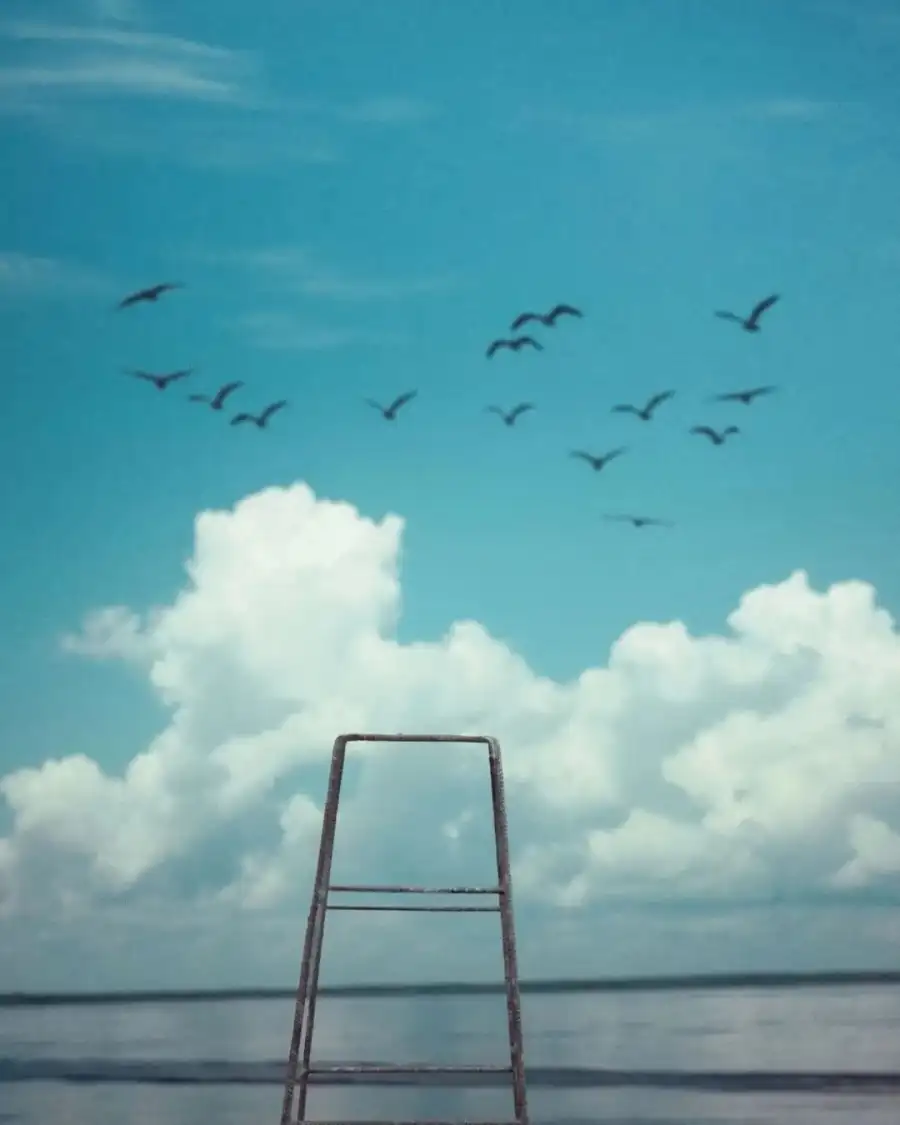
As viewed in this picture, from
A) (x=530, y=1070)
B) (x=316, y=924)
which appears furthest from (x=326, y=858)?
(x=530, y=1070)

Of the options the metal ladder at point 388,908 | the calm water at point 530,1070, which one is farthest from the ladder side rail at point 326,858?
the calm water at point 530,1070

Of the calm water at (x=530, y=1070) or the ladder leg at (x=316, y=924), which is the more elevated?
the calm water at (x=530, y=1070)

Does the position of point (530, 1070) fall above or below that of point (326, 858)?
above

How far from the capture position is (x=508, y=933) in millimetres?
2980

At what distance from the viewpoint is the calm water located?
33.0 ft

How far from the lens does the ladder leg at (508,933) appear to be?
9.61ft

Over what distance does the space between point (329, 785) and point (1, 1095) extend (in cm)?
984

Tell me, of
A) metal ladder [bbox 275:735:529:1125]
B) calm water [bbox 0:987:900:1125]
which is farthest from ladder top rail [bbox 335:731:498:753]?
calm water [bbox 0:987:900:1125]

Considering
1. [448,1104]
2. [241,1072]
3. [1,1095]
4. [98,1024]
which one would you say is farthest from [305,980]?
[98,1024]

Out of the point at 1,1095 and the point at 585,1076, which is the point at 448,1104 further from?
the point at 1,1095

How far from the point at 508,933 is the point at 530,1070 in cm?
1130

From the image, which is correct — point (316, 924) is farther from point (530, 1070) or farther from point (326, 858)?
point (530, 1070)

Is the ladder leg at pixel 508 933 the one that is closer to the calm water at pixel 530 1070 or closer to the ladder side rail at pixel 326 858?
the ladder side rail at pixel 326 858

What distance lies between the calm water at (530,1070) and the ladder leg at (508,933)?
683 cm
